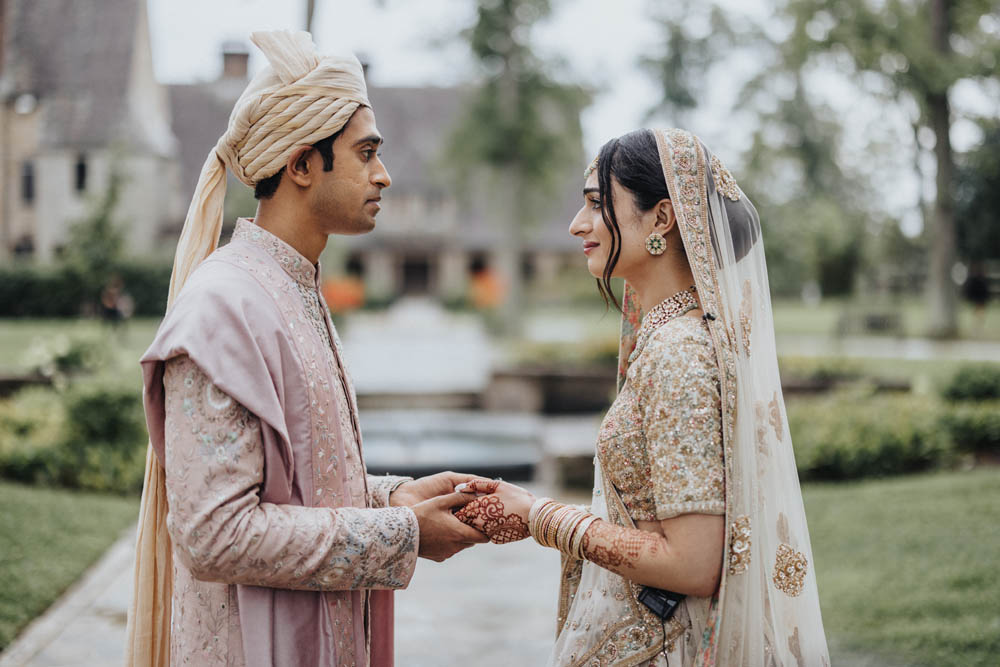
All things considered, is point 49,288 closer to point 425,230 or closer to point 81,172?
point 81,172

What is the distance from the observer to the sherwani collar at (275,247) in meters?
2.04

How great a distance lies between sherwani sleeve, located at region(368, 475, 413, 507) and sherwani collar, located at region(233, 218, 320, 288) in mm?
583

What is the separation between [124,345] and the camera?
20516 millimetres

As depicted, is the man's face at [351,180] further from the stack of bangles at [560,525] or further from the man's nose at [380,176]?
the stack of bangles at [560,525]

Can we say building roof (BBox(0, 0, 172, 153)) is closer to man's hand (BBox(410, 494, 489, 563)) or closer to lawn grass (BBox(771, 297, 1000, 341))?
lawn grass (BBox(771, 297, 1000, 341))

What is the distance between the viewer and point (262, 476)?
1781mm

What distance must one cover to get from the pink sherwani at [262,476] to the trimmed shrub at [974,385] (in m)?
10.1

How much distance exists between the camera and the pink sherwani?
5.62ft

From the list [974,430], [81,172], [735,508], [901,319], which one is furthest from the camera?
[81,172]

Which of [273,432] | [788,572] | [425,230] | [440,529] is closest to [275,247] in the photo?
[273,432]

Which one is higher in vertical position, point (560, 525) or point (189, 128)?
point (189, 128)

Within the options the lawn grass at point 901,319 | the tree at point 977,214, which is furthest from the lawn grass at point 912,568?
the tree at point 977,214

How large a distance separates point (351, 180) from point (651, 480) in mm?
964

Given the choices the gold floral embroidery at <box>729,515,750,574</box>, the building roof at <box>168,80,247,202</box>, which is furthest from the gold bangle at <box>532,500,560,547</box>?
the building roof at <box>168,80,247,202</box>
